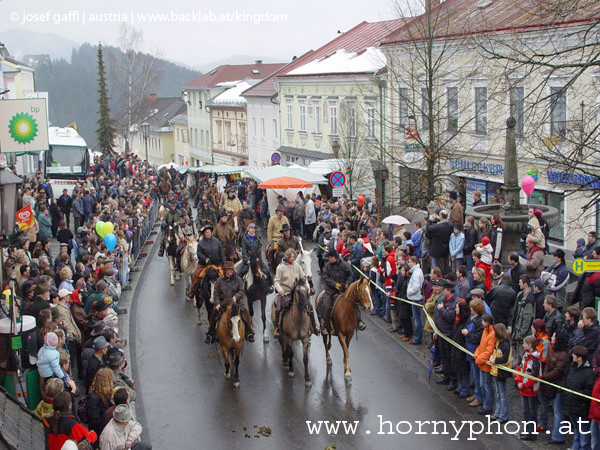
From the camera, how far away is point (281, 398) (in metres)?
12.8

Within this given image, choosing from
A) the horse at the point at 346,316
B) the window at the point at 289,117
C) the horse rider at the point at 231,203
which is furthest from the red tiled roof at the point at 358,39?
the horse at the point at 346,316

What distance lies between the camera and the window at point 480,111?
27344 mm

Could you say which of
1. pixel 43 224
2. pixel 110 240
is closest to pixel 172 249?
pixel 110 240

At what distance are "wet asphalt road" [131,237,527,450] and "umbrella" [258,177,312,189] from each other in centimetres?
1273

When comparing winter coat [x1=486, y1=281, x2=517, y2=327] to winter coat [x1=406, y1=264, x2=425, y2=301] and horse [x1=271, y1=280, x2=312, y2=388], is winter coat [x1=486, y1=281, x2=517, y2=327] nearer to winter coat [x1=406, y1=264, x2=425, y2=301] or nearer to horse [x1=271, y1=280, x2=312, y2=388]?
winter coat [x1=406, y1=264, x2=425, y2=301]

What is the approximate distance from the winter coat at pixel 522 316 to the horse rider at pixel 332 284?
269 centimetres

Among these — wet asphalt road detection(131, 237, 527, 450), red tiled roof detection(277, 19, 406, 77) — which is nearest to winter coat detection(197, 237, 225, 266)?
wet asphalt road detection(131, 237, 527, 450)

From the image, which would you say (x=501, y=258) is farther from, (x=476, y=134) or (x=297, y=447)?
(x=476, y=134)

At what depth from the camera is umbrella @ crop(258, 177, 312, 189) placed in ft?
95.4

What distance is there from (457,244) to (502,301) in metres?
4.18

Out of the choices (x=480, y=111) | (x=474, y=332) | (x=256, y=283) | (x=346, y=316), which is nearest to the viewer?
(x=474, y=332)

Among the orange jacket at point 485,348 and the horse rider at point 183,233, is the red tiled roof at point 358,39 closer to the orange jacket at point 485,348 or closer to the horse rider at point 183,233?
the horse rider at point 183,233

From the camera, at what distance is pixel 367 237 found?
770 inches

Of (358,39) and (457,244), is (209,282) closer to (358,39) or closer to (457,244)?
(457,244)
